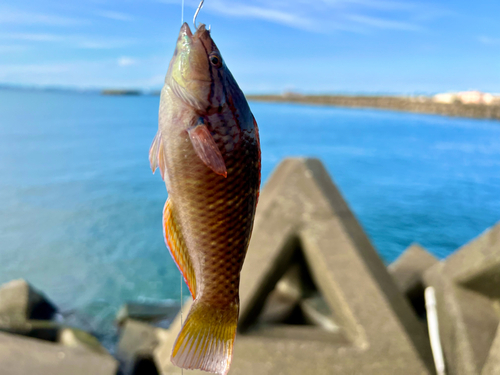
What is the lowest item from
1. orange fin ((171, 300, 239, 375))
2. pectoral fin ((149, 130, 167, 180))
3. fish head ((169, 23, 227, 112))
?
orange fin ((171, 300, 239, 375))

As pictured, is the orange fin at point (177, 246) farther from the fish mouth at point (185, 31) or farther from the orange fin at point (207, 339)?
the fish mouth at point (185, 31)

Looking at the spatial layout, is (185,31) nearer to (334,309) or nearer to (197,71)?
(197,71)

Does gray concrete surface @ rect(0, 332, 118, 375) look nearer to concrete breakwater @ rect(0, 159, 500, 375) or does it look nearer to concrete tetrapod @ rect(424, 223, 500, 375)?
concrete breakwater @ rect(0, 159, 500, 375)

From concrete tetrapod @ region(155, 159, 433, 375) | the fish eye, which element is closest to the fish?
the fish eye

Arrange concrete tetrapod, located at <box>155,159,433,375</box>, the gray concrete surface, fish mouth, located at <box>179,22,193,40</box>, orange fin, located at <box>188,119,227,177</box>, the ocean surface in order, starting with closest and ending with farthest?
orange fin, located at <box>188,119,227,177</box>, fish mouth, located at <box>179,22,193,40</box>, concrete tetrapod, located at <box>155,159,433,375</box>, the gray concrete surface, the ocean surface

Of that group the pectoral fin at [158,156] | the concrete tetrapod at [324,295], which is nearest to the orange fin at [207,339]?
the pectoral fin at [158,156]

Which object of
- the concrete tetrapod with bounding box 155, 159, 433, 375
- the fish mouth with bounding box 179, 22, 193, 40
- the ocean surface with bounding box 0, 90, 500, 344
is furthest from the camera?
the ocean surface with bounding box 0, 90, 500, 344

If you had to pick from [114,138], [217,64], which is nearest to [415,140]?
[114,138]
